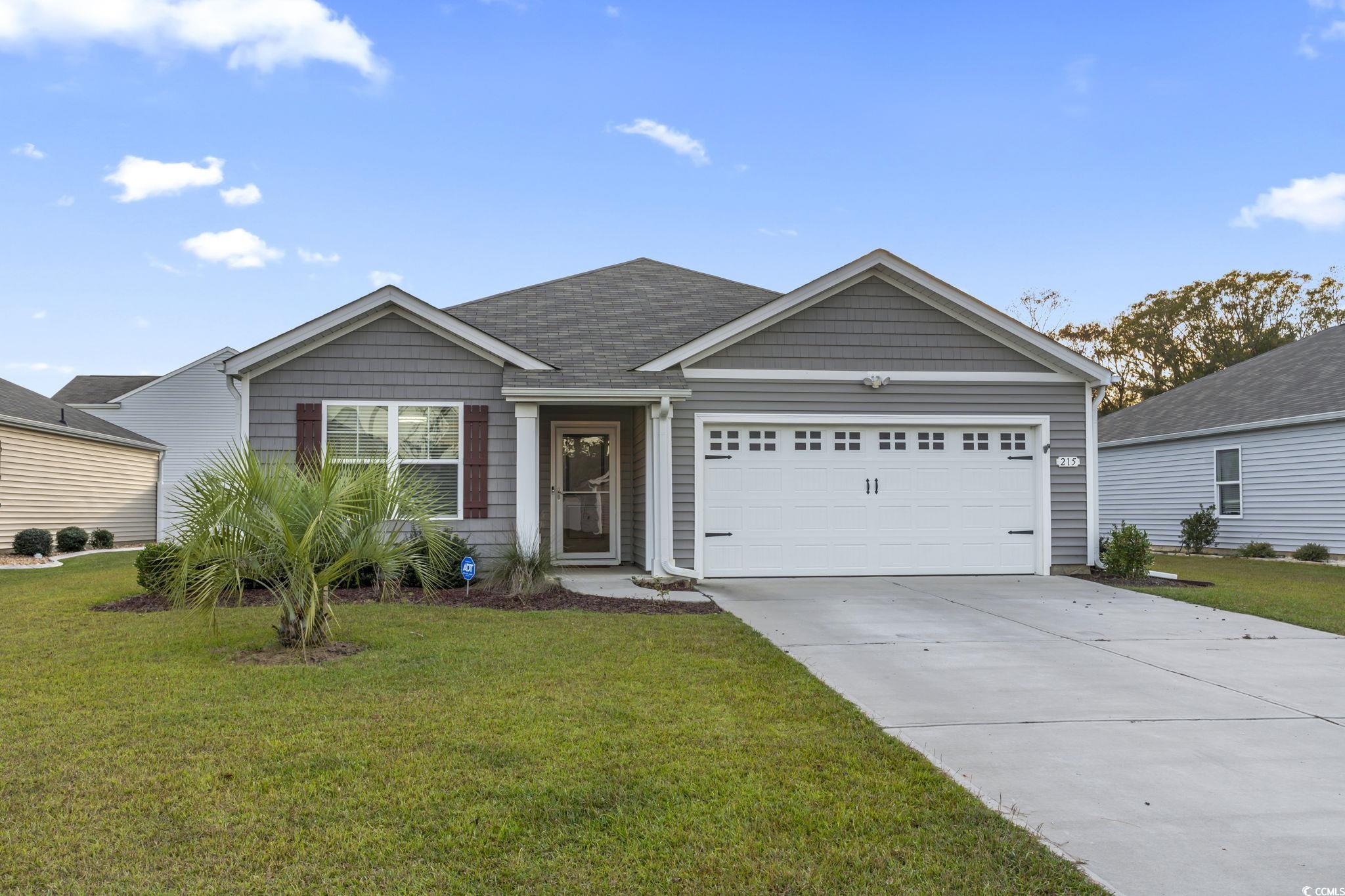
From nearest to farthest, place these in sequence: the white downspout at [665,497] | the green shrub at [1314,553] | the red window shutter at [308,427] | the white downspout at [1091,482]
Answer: the red window shutter at [308,427] → the white downspout at [665,497] → the white downspout at [1091,482] → the green shrub at [1314,553]

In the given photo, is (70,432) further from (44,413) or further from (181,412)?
(181,412)

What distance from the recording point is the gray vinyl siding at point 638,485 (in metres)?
12.2

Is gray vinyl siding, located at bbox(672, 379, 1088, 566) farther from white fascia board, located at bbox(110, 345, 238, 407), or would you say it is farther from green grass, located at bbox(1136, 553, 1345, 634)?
white fascia board, located at bbox(110, 345, 238, 407)

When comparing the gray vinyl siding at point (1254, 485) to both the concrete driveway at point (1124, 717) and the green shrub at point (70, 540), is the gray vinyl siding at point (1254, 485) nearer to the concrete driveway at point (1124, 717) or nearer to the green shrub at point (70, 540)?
the concrete driveway at point (1124, 717)

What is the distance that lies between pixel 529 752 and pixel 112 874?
5.59 feet

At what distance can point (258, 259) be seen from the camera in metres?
25.0

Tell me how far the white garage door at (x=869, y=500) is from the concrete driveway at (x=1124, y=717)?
6.49 ft

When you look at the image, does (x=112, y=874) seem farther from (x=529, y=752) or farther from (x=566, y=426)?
(x=566, y=426)

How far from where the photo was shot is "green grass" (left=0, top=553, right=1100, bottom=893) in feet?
9.64

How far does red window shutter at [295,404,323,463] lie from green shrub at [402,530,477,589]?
1.87 m

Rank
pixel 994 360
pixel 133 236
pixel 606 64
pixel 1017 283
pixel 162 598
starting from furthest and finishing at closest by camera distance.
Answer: pixel 1017 283 → pixel 133 236 → pixel 606 64 → pixel 994 360 → pixel 162 598

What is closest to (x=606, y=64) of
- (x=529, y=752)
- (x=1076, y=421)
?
(x=1076, y=421)

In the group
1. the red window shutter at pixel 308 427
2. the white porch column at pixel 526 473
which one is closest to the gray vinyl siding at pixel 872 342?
the white porch column at pixel 526 473

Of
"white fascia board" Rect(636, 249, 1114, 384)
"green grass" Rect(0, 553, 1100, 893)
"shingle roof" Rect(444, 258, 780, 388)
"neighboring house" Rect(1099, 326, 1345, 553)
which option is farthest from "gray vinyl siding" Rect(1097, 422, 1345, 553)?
"green grass" Rect(0, 553, 1100, 893)
